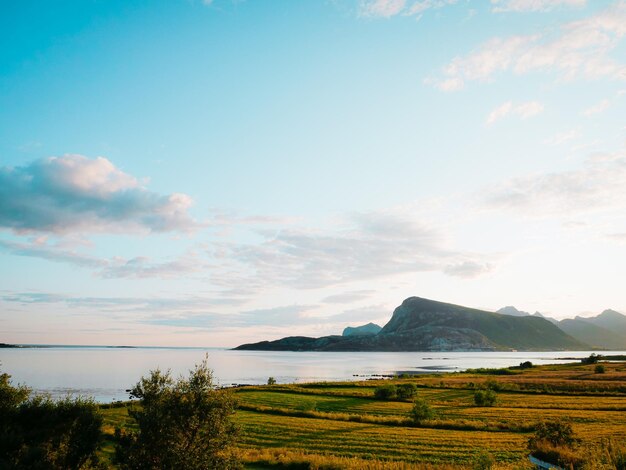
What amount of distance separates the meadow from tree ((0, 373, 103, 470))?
8663 millimetres

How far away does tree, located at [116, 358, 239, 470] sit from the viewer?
927 inches

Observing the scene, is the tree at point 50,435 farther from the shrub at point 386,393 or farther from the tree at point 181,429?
the shrub at point 386,393

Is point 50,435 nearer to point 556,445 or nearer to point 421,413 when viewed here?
point 556,445

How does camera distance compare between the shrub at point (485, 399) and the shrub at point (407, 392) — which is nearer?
the shrub at point (485, 399)

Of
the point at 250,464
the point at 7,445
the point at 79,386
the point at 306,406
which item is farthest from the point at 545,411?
the point at 79,386

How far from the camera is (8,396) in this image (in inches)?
1564

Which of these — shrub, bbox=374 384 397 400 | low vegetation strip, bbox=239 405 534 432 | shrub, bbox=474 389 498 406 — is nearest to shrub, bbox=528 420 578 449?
low vegetation strip, bbox=239 405 534 432

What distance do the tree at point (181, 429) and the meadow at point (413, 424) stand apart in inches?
69.1

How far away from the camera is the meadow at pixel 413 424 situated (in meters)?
37.9

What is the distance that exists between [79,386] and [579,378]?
5393 inches

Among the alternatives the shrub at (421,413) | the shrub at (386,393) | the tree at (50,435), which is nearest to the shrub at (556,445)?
the shrub at (421,413)

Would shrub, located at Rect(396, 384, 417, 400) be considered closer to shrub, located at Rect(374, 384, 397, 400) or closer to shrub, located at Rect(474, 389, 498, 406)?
shrub, located at Rect(374, 384, 397, 400)

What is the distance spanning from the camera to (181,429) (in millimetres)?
24219

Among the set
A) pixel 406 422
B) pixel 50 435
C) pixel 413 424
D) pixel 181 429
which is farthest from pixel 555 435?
pixel 50 435
